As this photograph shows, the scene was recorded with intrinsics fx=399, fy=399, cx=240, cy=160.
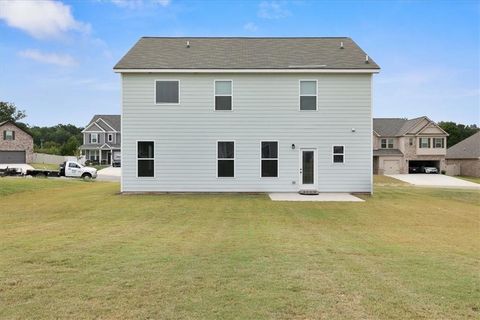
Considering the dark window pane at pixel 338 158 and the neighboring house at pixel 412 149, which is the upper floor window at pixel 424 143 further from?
the dark window pane at pixel 338 158

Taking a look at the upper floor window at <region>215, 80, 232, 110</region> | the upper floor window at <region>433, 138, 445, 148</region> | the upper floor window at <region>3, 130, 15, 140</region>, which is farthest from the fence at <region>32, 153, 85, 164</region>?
the upper floor window at <region>433, 138, 445, 148</region>

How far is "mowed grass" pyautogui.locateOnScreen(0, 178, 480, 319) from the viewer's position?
13.4 ft

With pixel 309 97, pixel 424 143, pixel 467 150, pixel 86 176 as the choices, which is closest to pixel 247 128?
pixel 309 97

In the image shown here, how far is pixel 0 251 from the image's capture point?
658cm

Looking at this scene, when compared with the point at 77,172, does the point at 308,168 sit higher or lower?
higher

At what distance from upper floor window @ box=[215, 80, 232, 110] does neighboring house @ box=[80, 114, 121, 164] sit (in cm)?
4407

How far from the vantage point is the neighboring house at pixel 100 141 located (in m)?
59.2

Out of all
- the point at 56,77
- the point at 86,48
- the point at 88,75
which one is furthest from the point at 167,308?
the point at 56,77

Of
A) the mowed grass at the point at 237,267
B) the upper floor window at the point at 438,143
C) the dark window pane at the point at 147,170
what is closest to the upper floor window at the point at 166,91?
the dark window pane at the point at 147,170

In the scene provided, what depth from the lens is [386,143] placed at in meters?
51.1

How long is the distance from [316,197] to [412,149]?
3679 centimetres

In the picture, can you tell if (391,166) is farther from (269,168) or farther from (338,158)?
(269,168)

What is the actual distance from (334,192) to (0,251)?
46.7 ft

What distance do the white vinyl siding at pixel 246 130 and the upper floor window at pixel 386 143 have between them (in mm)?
35083
